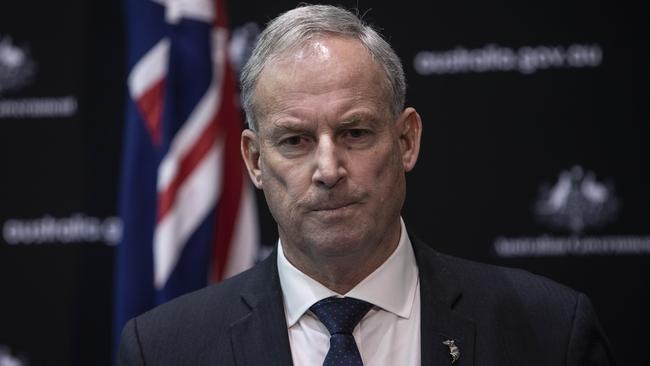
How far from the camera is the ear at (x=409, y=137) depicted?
2.42m

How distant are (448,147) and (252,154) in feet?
6.49

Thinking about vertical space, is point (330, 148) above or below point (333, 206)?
above

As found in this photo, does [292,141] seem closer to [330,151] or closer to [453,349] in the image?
[330,151]

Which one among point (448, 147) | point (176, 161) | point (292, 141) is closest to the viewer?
point (292, 141)

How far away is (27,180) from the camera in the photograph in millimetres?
4629

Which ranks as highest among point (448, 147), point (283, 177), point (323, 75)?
point (323, 75)

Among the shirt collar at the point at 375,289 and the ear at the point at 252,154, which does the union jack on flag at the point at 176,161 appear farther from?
the shirt collar at the point at 375,289

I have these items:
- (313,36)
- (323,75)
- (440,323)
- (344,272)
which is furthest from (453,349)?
(313,36)

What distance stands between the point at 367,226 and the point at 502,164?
2.14 meters

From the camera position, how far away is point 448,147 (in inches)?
169

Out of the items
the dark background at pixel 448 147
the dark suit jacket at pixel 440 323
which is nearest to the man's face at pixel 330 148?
the dark suit jacket at pixel 440 323

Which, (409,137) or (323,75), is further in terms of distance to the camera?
(409,137)

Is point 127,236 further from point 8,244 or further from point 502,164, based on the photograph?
point 502,164

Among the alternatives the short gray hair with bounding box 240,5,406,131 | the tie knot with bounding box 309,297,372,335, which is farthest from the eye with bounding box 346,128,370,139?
the tie knot with bounding box 309,297,372,335
